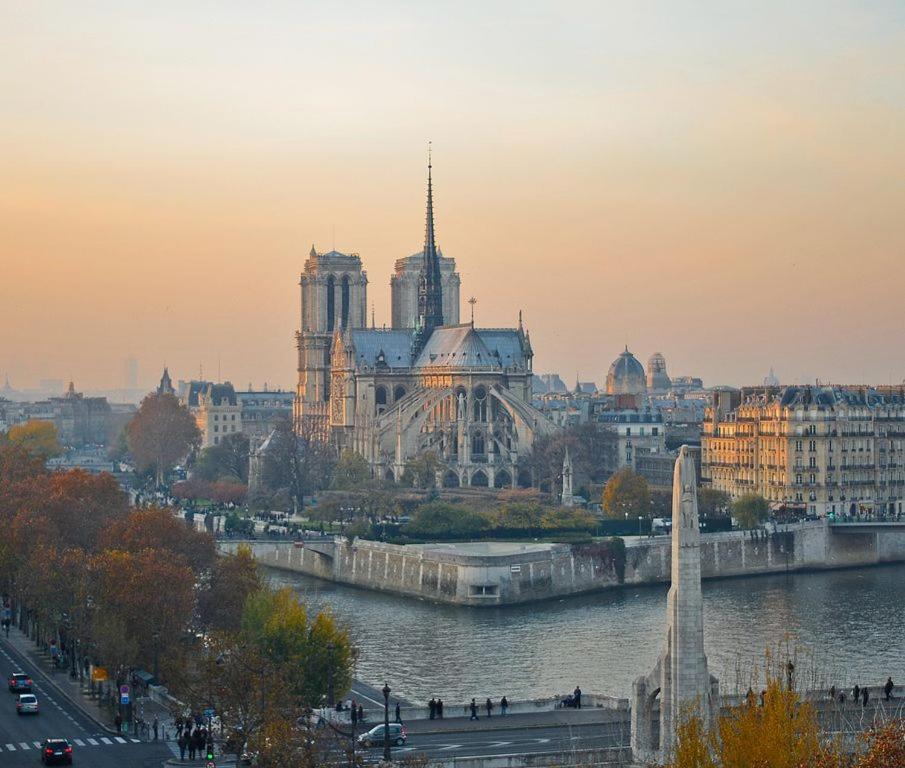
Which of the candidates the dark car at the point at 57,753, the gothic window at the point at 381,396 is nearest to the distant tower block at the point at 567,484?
the gothic window at the point at 381,396

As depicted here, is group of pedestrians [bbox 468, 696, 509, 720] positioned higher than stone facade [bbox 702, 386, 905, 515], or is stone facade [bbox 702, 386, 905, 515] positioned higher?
stone facade [bbox 702, 386, 905, 515]

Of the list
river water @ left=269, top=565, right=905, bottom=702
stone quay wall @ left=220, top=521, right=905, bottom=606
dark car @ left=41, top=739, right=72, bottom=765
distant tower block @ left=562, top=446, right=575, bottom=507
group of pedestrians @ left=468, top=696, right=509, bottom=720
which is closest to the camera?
dark car @ left=41, top=739, right=72, bottom=765

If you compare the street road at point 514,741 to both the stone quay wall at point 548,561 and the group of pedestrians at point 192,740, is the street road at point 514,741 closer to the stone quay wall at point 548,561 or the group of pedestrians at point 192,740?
the group of pedestrians at point 192,740

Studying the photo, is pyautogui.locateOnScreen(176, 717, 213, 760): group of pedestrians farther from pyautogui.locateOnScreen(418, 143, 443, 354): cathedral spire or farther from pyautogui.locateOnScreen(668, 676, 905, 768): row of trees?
pyautogui.locateOnScreen(418, 143, 443, 354): cathedral spire

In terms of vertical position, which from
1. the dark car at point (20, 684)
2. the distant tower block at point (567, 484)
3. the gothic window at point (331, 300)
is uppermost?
the gothic window at point (331, 300)

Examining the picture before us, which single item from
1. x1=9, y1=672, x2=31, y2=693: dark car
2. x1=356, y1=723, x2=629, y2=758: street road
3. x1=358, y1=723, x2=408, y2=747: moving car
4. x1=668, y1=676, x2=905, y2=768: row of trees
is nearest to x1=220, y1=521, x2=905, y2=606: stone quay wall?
x1=9, y1=672, x2=31, y2=693: dark car

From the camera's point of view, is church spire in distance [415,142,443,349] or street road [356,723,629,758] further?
church spire in distance [415,142,443,349]

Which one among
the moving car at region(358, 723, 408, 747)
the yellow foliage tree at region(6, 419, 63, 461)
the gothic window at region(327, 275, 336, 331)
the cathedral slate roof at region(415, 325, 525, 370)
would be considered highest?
the gothic window at region(327, 275, 336, 331)
